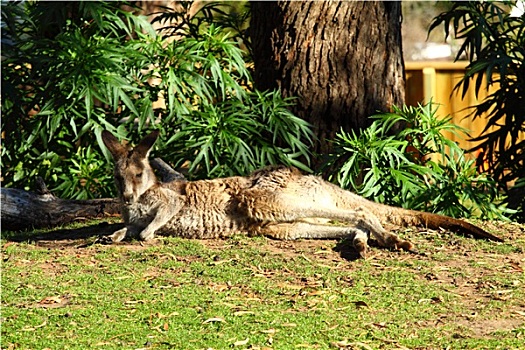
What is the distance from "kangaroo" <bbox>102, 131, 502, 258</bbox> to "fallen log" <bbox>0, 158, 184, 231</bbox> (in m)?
1.23

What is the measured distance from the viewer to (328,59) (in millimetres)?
9062

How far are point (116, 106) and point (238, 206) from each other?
1.78 metres

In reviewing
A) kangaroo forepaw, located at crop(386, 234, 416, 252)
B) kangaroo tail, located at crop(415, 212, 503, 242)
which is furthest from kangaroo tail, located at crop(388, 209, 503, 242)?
kangaroo forepaw, located at crop(386, 234, 416, 252)

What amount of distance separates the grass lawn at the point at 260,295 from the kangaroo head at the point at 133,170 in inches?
16.6

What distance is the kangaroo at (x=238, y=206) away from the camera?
692 cm

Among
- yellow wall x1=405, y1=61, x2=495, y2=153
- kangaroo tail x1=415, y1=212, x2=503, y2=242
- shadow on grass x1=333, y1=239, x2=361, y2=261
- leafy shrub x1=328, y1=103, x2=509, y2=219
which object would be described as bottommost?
shadow on grass x1=333, y1=239, x2=361, y2=261

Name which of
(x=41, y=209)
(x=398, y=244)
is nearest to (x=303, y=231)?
(x=398, y=244)

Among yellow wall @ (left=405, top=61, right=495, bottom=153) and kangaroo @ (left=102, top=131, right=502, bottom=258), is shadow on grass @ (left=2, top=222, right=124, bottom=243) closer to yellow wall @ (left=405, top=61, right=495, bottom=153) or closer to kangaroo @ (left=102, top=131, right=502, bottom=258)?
kangaroo @ (left=102, top=131, right=502, bottom=258)

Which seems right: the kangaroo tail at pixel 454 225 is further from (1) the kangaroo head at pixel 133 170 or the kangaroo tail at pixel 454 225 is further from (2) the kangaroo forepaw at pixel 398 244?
(1) the kangaroo head at pixel 133 170

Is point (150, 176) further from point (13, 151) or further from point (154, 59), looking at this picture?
point (13, 151)

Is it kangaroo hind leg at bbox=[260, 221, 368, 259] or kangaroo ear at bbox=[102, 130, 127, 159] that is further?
kangaroo ear at bbox=[102, 130, 127, 159]

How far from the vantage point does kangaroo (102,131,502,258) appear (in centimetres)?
692

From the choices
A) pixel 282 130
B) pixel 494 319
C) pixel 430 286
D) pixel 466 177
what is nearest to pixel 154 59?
pixel 282 130

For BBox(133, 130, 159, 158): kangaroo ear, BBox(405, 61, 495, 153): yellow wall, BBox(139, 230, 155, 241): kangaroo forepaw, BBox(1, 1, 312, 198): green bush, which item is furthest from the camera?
BBox(405, 61, 495, 153): yellow wall
